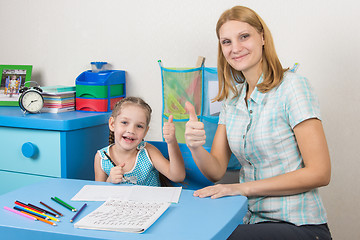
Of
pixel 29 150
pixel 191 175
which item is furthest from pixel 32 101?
pixel 191 175

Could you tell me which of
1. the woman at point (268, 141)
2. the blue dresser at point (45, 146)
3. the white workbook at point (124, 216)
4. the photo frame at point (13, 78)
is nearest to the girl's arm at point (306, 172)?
the woman at point (268, 141)

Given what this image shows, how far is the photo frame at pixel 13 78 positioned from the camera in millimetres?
2359

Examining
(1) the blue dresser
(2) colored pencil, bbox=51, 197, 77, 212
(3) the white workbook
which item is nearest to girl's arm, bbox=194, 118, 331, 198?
(3) the white workbook

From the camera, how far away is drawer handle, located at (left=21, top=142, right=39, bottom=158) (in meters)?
1.86

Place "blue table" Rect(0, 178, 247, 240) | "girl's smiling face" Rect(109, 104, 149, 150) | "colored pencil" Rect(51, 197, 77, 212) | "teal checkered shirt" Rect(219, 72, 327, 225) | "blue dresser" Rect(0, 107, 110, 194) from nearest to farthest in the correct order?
1. "blue table" Rect(0, 178, 247, 240)
2. "colored pencil" Rect(51, 197, 77, 212)
3. "teal checkered shirt" Rect(219, 72, 327, 225)
4. "girl's smiling face" Rect(109, 104, 149, 150)
5. "blue dresser" Rect(0, 107, 110, 194)

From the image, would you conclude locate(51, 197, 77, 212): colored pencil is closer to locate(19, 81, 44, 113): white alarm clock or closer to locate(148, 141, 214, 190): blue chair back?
locate(148, 141, 214, 190): blue chair back

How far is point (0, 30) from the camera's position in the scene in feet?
8.64

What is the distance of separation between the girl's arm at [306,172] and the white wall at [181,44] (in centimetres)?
54

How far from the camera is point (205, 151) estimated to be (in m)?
1.52

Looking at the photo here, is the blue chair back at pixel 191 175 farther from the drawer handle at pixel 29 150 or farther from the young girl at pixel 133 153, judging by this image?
the drawer handle at pixel 29 150

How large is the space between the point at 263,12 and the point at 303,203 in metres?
0.94

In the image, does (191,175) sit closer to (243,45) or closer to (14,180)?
(243,45)

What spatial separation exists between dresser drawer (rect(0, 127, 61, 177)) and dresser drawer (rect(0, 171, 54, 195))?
0.08 feet

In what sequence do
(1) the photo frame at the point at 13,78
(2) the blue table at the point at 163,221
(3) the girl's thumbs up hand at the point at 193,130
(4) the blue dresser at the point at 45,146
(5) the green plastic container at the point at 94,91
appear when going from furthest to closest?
(1) the photo frame at the point at 13,78 < (5) the green plastic container at the point at 94,91 < (4) the blue dresser at the point at 45,146 < (3) the girl's thumbs up hand at the point at 193,130 < (2) the blue table at the point at 163,221
